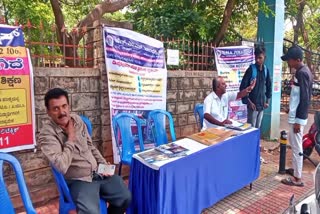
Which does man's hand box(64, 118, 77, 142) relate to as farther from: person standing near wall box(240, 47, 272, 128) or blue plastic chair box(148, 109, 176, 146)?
person standing near wall box(240, 47, 272, 128)

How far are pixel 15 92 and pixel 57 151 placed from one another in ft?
3.91

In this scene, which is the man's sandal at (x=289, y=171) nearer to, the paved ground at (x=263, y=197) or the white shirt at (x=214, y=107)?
the paved ground at (x=263, y=197)

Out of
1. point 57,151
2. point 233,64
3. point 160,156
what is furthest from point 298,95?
point 57,151

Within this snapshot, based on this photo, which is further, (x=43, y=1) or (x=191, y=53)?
(x=43, y=1)

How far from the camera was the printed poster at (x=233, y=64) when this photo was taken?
237 inches

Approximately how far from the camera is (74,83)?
376 centimetres

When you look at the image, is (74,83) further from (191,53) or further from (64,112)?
(191,53)

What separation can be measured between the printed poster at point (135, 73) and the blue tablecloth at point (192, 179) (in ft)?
4.37

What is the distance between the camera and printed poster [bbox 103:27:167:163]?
13.0ft

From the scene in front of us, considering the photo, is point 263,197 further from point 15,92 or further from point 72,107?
point 15,92

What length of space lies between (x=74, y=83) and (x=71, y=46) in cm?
Result: 49

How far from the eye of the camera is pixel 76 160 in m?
2.55

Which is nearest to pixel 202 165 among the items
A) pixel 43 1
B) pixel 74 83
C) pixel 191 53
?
pixel 74 83

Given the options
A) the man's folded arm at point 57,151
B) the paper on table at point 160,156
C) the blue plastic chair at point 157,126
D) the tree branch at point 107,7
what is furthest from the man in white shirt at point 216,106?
the tree branch at point 107,7
